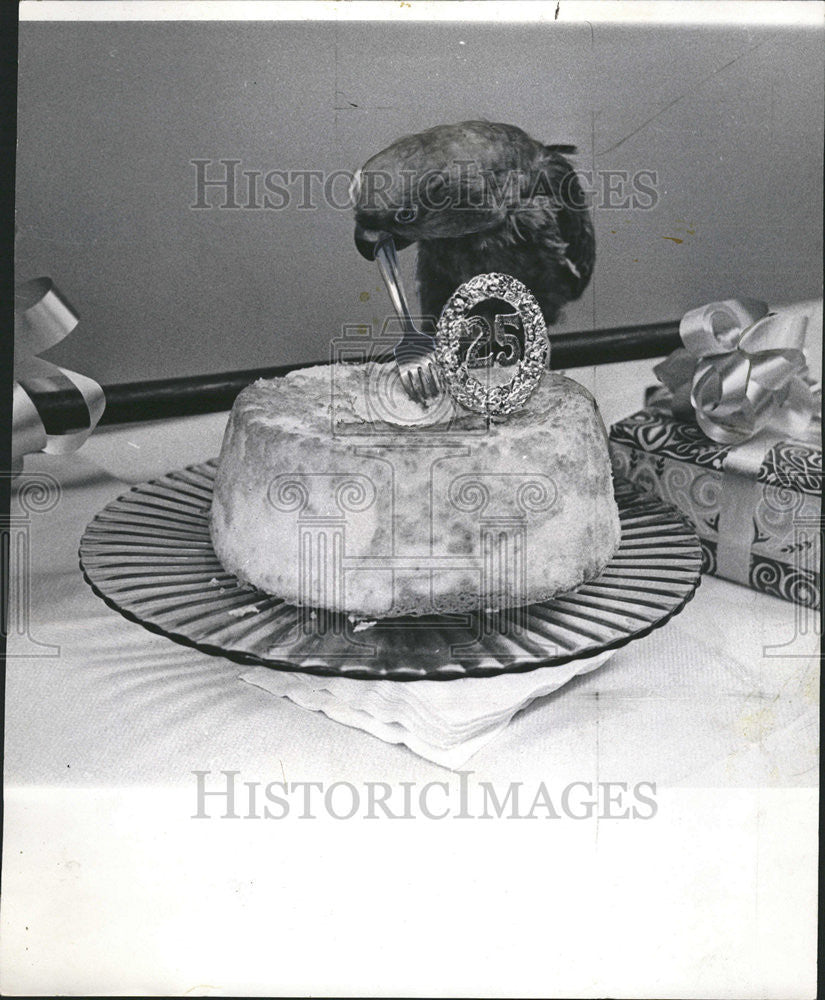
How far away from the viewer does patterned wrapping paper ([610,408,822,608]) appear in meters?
1.14

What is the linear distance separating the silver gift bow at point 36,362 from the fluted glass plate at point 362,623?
0.09 meters

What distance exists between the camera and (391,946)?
929 millimetres

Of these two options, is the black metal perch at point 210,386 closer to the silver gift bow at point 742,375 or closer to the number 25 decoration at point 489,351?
the silver gift bow at point 742,375

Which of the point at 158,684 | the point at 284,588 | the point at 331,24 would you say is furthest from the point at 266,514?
the point at 331,24

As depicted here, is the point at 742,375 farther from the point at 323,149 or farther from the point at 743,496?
the point at 323,149

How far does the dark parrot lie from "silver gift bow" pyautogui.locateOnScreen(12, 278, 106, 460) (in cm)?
29

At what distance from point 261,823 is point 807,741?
1.49ft

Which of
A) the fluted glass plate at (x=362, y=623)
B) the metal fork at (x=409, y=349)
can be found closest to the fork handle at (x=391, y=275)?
the metal fork at (x=409, y=349)

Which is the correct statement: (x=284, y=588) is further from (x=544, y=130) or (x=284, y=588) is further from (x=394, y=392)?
(x=544, y=130)

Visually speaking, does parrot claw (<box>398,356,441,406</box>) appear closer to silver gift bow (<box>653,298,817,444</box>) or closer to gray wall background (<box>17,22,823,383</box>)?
gray wall background (<box>17,22,823,383</box>)

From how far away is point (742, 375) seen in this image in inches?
48.7

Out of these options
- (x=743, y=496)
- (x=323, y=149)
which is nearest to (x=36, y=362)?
(x=323, y=149)

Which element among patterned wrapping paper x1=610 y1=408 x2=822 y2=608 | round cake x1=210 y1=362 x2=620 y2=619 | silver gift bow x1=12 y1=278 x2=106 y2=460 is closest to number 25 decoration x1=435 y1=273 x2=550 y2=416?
round cake x1=210 y1=362 x2=620 y2=619
